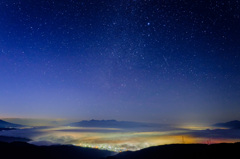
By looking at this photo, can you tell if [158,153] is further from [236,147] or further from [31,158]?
[31,158]

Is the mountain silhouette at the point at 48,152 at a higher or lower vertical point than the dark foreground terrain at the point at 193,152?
lower

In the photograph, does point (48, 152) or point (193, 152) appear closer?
point (193, 152)

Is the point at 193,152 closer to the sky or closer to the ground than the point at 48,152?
closer to the sky

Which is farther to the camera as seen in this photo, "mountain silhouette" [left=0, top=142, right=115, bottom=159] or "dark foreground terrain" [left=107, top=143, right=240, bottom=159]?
"mountain silhouette" [left=0, top=142, right=115, bottom=159]

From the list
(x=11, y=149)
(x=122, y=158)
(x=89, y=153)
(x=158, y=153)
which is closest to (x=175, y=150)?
(x=158, y=153)

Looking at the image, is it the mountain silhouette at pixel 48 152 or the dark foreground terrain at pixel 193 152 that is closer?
the dark foreground terrain at pixel 193 152
